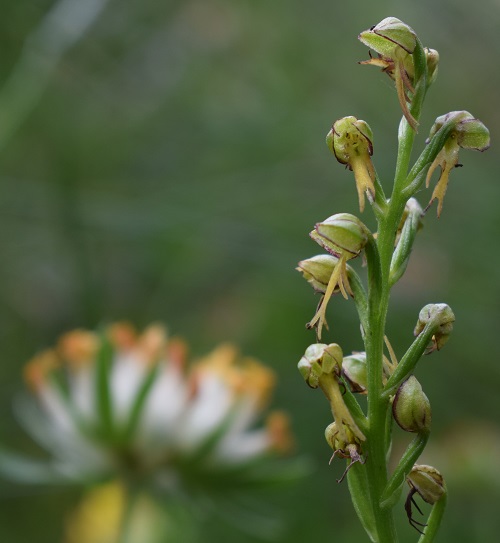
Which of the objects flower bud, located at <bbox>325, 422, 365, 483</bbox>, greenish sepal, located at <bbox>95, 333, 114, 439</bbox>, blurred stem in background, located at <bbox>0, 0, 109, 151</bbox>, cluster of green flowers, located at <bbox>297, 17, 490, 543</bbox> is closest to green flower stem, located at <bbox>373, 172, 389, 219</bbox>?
cluster of green flowers, located at <bbox>297, 17, 490, 543</bbox>

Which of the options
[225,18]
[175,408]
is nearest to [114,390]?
[175,408]

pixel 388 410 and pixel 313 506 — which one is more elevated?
pixel 388 410

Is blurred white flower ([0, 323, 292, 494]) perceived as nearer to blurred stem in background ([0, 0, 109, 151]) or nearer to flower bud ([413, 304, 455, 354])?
blurred stem in background ([0, 0, 109, 151])

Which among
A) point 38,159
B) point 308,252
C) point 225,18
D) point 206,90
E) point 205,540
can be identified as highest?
point 225,18

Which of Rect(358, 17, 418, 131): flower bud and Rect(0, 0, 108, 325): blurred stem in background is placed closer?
Rect(358, 17, 418, 131): flower bud

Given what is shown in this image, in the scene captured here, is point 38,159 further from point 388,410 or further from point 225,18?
point 388,410

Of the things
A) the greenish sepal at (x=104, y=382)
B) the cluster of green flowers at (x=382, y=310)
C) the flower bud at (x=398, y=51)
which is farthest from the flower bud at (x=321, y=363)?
the greenish sepal at (x=104, y=382)

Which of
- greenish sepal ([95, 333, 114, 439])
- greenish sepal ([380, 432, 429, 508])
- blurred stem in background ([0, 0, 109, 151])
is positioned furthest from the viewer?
blurred stem in background ([0, 0, 109, 151])
